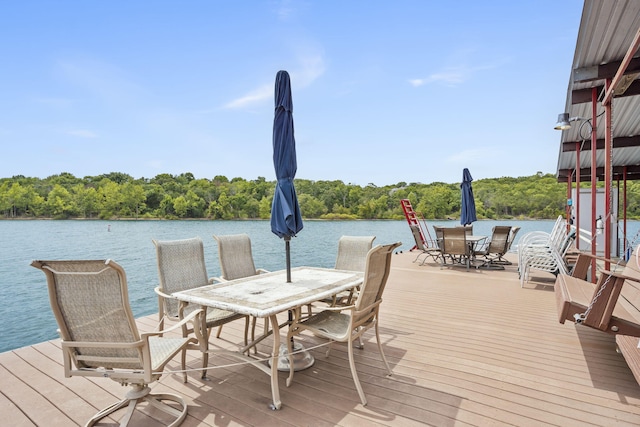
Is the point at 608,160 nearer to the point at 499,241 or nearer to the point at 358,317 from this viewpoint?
the point at 499,241

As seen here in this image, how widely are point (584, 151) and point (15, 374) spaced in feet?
37.8

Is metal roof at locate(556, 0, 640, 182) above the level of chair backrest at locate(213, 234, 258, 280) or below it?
above

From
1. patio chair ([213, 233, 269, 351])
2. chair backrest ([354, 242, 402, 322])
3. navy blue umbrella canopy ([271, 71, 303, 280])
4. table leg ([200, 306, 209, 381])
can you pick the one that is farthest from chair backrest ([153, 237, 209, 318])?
chair backrest ([354, 242, 402, 322])

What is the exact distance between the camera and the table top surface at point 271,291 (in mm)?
2275

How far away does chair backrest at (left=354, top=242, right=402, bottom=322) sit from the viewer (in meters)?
2.34

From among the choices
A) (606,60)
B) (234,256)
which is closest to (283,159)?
(234,256)

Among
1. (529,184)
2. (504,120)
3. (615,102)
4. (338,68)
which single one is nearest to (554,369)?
(615,102)

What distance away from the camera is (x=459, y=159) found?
139 feet

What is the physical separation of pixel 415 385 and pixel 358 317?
1.98 ft

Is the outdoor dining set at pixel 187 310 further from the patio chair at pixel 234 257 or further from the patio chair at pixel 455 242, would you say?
the patio chair at pixel 455 242

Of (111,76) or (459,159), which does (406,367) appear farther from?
(459,159)

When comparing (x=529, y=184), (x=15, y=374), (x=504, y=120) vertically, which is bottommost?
(x=15, y=374)

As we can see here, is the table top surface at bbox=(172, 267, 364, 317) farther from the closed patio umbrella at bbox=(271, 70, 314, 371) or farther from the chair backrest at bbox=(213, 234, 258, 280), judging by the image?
the chair backrest at bbox=(213, 234, 258, 280)

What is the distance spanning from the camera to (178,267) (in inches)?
124
